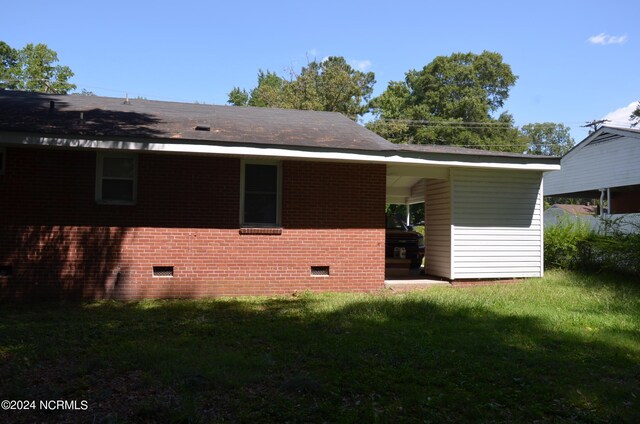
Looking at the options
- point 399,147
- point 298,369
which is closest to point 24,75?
point 399,147

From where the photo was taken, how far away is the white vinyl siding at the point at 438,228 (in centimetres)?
1113

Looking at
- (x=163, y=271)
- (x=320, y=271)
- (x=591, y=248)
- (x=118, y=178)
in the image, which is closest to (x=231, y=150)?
(x=118, y=178)

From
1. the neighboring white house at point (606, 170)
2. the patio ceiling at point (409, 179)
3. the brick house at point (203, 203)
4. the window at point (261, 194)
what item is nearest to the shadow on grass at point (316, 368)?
the brick house at point (203, 203)

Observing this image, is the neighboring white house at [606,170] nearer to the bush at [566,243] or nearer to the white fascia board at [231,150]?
the bush at [566,243]

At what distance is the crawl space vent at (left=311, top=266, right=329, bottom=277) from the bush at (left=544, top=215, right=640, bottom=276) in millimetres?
6036

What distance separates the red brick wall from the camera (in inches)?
350

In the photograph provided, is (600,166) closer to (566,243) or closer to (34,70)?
(566,243)

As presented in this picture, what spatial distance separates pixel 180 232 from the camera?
9.38 meters

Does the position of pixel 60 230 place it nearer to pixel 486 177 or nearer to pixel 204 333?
pixel 204 333

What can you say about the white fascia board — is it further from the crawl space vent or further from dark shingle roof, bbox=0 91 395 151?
the crawl space vent

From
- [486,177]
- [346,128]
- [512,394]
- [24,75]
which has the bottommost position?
[512,394]

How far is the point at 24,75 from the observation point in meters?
39.9

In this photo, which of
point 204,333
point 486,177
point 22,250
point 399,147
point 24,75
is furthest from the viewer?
point 24,75

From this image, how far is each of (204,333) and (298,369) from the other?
6.39 feet
